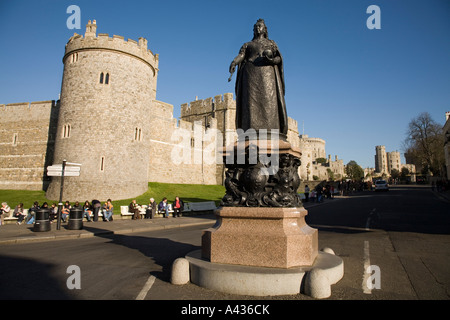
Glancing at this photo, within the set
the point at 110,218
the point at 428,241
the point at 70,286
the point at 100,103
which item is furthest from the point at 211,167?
the point at 70,286

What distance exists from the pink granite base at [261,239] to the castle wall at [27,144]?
29.4 meters

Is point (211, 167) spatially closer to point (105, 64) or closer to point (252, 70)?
point (105, 64)

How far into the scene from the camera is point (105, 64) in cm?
2236

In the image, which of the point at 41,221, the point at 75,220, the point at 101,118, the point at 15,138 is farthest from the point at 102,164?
the point at 15,138

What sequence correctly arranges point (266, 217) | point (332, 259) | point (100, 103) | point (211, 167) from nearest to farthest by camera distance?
point (266, 217) < point (332, 259) < point (100, 103) < point (211, 167)

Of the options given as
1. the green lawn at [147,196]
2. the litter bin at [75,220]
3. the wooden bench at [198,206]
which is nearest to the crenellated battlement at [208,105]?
the green lawn at [147,196]

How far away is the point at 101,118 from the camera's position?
21.8 meters

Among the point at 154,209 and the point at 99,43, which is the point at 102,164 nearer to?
the point at 154,209

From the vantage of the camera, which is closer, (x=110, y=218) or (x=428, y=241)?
(x=428, y=241)

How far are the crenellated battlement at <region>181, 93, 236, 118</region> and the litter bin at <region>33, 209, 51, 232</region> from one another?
101ft

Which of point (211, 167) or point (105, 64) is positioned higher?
point (105, 64)

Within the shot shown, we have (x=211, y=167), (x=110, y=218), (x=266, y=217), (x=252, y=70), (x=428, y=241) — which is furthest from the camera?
(x=211, y=167)

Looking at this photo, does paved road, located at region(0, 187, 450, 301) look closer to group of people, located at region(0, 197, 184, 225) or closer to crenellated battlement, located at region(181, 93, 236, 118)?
group of people, located at region(0, 197, 184, 225)

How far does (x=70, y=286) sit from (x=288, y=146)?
164 inches
